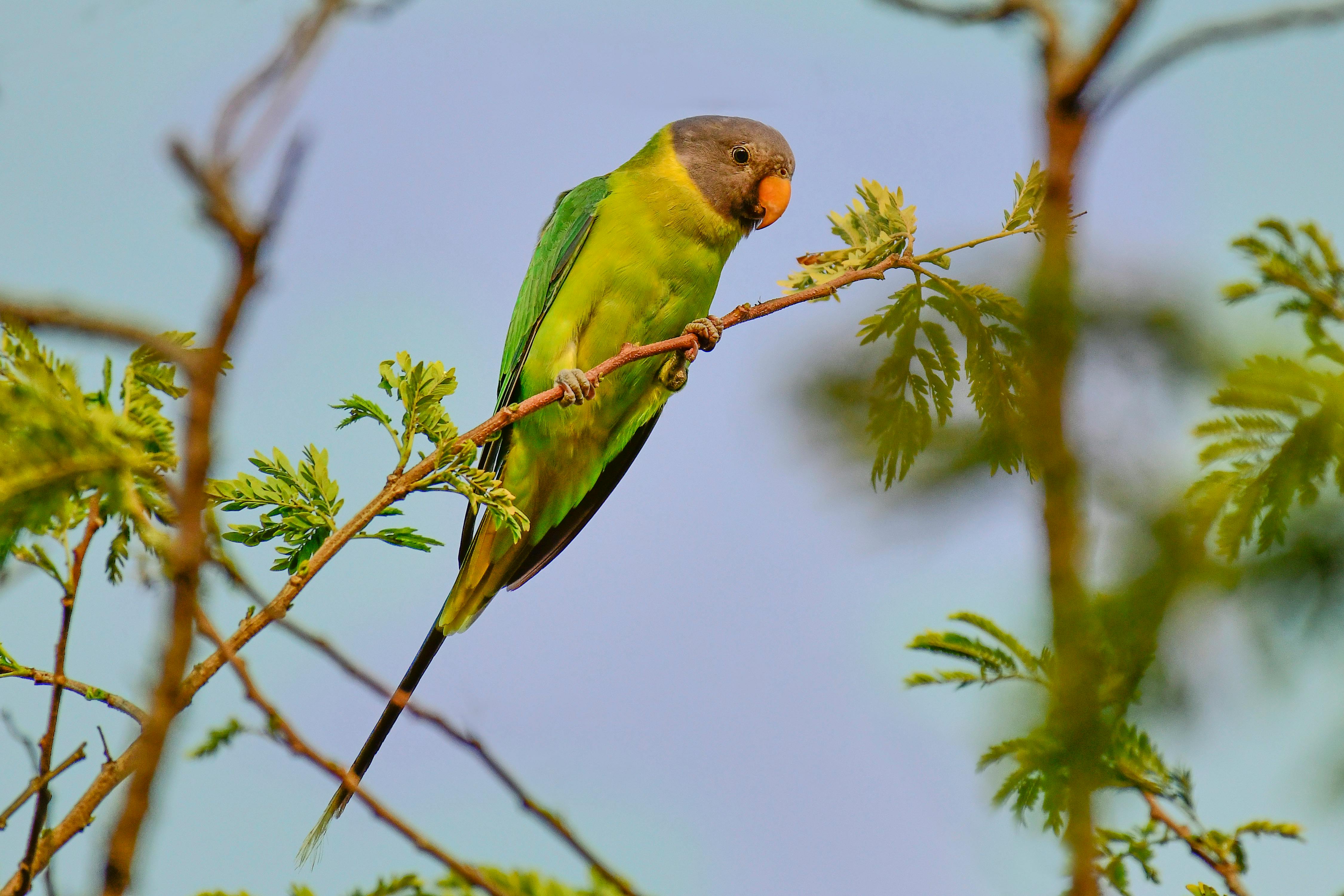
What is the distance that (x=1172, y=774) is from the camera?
2.03 metres

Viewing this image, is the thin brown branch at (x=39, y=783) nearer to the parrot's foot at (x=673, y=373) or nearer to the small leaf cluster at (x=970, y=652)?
the small leaf cluster at (x=970, y=652)

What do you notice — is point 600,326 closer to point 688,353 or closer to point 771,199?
point 688,353

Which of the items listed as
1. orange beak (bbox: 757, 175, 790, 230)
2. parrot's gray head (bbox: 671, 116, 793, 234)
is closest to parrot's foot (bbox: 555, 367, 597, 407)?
parrot's gray head (bbox: 671, 116, 793, 234)

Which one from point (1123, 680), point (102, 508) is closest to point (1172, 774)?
point (1123, 680)

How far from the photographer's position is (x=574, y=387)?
3594 millimetres

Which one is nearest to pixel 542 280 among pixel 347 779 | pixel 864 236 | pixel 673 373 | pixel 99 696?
pixel 673 373

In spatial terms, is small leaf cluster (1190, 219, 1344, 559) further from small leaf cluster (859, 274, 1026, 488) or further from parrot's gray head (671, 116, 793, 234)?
parrot's gray head (671, 116, 793, 234)

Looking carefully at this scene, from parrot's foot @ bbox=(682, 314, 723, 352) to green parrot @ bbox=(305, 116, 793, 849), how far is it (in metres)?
0.01

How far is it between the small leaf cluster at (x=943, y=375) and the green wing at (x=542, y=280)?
102 inches

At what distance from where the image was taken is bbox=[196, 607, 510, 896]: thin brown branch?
3.22 ft

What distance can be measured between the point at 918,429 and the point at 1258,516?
32 cm

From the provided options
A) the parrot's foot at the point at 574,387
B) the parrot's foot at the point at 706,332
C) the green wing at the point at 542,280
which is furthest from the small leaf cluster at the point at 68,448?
the green wing at the point at 542,280

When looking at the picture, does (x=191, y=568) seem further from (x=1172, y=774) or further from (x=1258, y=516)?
(x=1172, y=774)

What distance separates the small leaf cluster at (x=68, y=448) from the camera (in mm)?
1095
